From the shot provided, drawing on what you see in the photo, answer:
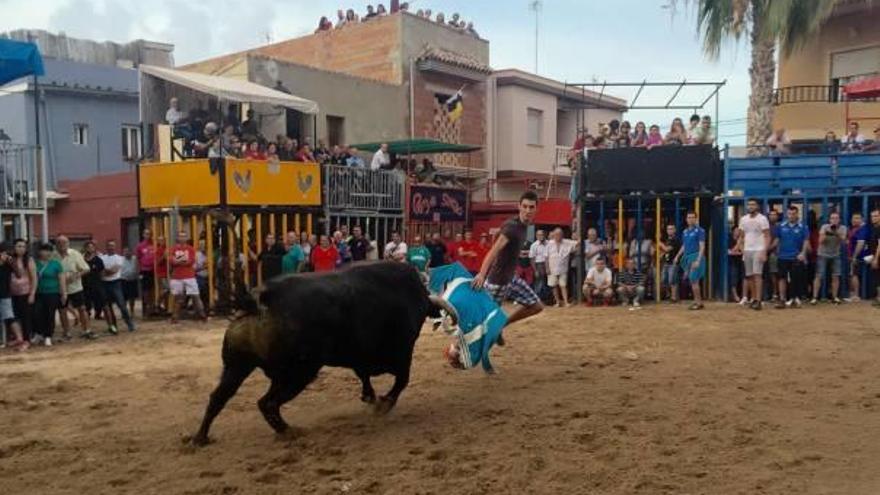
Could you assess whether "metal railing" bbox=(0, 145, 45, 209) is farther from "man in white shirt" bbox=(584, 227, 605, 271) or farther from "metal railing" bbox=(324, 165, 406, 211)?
"man in white shirt" bbox=(584, 227, 605, 271)

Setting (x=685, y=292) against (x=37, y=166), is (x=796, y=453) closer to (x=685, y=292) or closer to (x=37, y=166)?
(x=685, y=292)

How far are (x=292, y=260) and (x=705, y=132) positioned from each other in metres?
8.55

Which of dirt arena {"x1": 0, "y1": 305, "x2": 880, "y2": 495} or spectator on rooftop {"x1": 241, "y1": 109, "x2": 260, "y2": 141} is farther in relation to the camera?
spectator on rooftop {"x1": 241, "y1": 109, "x2": 260, "y2": 141}

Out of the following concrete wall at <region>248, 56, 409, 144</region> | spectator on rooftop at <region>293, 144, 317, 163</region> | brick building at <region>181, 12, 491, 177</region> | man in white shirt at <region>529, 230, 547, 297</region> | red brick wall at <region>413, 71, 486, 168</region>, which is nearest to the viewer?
man in white shirt at <region>529, 230, 547, 297</region>

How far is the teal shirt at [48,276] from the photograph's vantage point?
455 inches

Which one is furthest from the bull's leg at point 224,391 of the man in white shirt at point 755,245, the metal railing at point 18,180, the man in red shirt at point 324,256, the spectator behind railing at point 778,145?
the spectator behind railing at point 778,145

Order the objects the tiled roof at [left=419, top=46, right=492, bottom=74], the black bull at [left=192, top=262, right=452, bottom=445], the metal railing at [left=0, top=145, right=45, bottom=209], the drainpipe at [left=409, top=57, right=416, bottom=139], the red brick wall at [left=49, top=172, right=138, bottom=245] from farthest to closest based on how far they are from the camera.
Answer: the tiled roof at [left=419, top=46, right=492, bottom=74], the drainpipe at [left=409, top=57, right=416, bottom=139], the red brick wall at [left=49, top=172, right=138, bottom=245], the metal railing at [left=0, top=145, right=45, bottom=209], the black bull at [left=192, top=262, right=452, bottom=445]

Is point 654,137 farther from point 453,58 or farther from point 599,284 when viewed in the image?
point 453,58

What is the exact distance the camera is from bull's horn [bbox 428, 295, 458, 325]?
689 cm

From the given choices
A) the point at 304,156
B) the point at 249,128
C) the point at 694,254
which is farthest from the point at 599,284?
the point at 249,128

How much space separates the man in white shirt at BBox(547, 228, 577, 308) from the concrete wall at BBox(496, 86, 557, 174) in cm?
1250

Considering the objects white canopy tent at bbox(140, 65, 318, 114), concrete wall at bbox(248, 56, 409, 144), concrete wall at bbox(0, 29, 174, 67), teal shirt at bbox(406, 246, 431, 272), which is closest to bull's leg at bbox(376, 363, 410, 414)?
teal shirt at bbox(406, 246, 431, 272)

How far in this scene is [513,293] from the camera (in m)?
7.89

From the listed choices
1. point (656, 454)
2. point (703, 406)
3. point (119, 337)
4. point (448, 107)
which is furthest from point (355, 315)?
point (448, 107)
